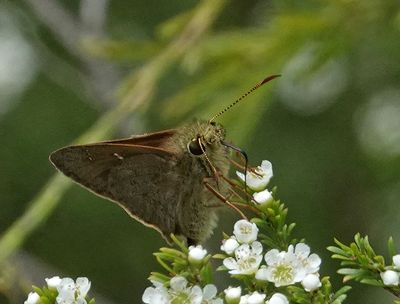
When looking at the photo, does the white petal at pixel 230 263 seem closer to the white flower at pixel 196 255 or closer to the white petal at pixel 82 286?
the white flower at pixel 196 255

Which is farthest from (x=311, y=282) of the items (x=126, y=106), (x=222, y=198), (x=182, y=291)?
(x=126, y=106)

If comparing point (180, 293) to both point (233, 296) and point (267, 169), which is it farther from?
point (267, 169)

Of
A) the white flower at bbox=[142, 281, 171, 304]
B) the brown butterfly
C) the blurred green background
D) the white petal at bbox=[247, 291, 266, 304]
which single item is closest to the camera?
the white petal at bbox=[247, 291, 266, 304]

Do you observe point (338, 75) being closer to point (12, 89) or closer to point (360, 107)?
point (360, 107)

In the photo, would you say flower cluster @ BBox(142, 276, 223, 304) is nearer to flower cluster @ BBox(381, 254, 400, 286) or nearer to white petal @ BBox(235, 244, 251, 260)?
white petal @ BBox(235, 244, 251, 260)

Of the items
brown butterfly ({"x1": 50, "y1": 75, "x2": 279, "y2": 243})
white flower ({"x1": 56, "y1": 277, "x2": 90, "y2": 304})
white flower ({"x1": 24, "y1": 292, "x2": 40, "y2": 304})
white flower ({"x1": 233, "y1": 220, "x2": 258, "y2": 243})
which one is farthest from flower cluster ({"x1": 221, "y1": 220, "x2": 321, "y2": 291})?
brown butterfly ({"x1": 50, "y1": 75, "x2": 279, "y2": 243})

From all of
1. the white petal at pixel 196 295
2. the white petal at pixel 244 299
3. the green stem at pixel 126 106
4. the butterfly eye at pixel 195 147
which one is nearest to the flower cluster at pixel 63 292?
the white petal at pixel 196 295
